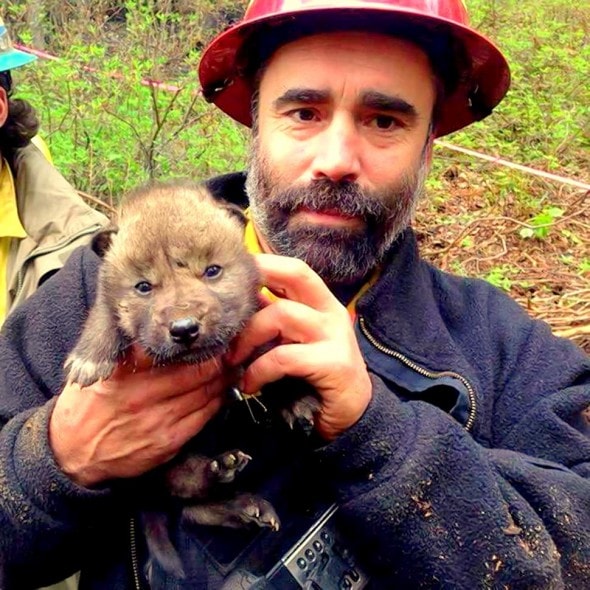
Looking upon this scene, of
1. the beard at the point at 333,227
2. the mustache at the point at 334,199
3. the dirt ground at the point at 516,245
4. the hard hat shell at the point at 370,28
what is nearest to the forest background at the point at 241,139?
the dirt ground at the point at 516,245

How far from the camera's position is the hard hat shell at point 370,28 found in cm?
232

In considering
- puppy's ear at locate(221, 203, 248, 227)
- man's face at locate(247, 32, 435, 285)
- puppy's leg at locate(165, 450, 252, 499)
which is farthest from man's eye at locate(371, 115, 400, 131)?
puppy's leg at locate(165, 450, 252, 499)

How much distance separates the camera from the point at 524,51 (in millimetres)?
10320

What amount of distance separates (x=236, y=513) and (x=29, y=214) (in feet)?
6.28

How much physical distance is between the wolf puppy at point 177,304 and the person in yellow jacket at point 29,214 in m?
1.12

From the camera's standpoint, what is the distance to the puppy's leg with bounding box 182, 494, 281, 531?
1.98m

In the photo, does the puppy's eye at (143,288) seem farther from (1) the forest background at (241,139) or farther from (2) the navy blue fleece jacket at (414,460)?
(1) the forest background at (241,139)

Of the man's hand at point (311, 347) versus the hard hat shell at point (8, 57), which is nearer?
the man's hand at point (311, 347)

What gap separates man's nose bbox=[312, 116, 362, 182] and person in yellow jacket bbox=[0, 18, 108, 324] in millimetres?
1288

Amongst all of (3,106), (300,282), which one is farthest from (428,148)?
(3,106)

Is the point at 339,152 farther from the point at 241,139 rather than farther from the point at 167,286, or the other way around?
the point at 241,139

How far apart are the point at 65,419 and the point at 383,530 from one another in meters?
0.82

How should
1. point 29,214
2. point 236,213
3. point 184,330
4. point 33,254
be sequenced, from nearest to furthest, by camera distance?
point 184,330
point 236,213
point 33,254
point 29,214

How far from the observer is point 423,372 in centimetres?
229
